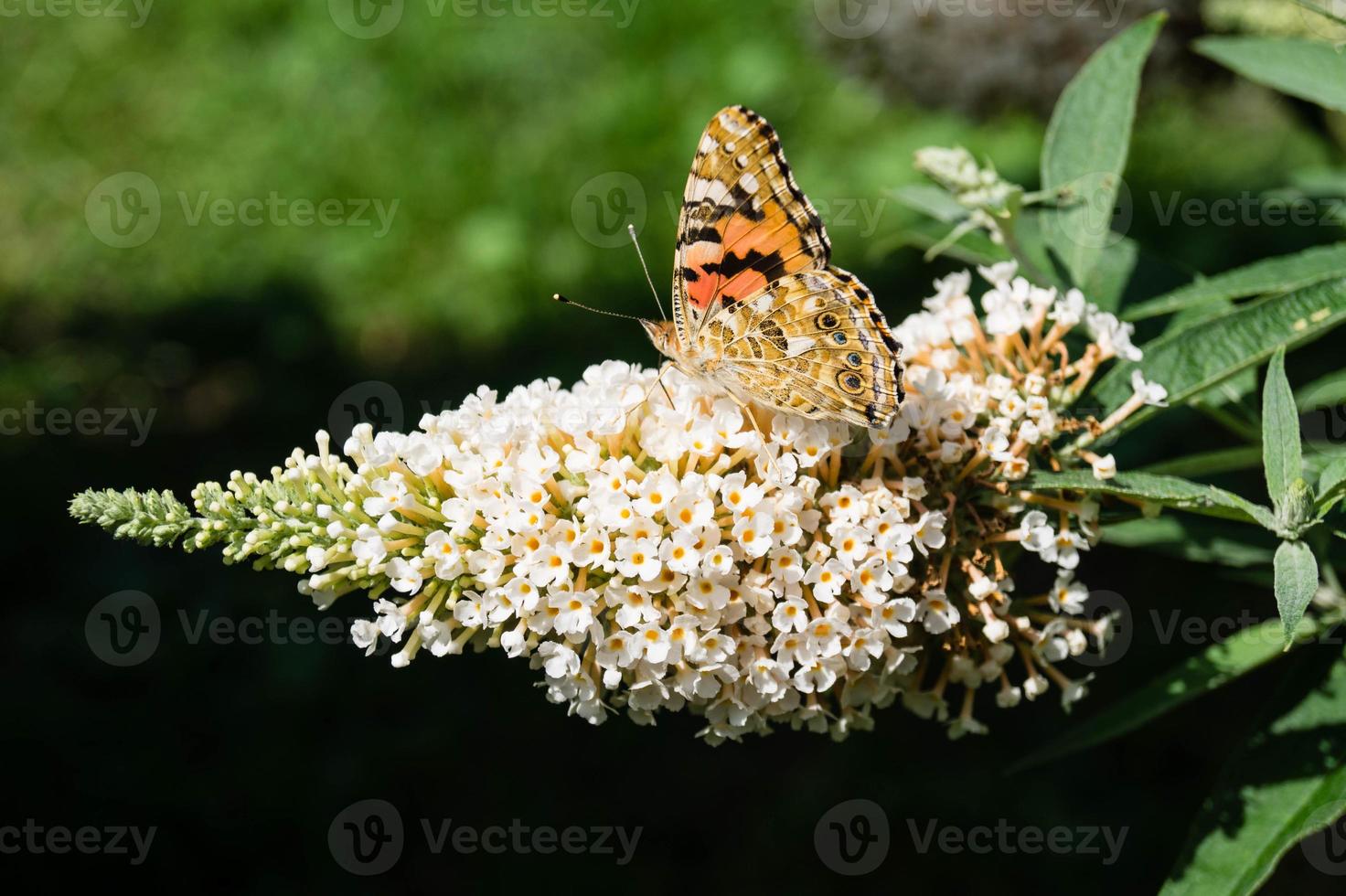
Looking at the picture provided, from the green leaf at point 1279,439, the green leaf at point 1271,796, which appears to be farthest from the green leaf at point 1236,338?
the green leaf at point 1271,796
